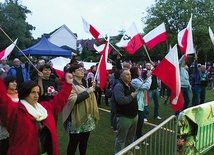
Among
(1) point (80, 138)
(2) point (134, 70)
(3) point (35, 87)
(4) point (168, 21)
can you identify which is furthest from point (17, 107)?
(4) point (168, 21)

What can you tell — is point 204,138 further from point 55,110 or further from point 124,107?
point 55,110

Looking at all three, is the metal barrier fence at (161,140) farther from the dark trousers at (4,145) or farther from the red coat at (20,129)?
the dark trousers at (4,145)

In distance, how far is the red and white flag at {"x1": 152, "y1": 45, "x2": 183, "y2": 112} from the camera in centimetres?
413

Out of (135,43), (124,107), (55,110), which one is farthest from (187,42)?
(55,110)

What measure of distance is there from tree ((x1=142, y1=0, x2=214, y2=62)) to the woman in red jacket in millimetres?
34596

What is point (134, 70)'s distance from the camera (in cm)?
568

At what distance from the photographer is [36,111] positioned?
116 inches

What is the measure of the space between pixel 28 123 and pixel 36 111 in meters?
0.17

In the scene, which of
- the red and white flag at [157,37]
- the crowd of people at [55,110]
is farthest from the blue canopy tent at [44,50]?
the red and white flag at [157,37]

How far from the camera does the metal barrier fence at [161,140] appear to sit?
3.11m

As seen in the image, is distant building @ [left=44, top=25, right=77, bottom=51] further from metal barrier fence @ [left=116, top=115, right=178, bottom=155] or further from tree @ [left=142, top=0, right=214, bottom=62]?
metal barrier fence @ [left=116, top=115, right=178, bottom=155]

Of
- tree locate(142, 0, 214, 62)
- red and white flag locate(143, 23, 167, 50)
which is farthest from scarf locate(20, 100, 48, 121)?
tree locate(142, 0, 214, 62)

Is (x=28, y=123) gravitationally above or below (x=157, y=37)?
below

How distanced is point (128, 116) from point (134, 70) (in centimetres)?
126
